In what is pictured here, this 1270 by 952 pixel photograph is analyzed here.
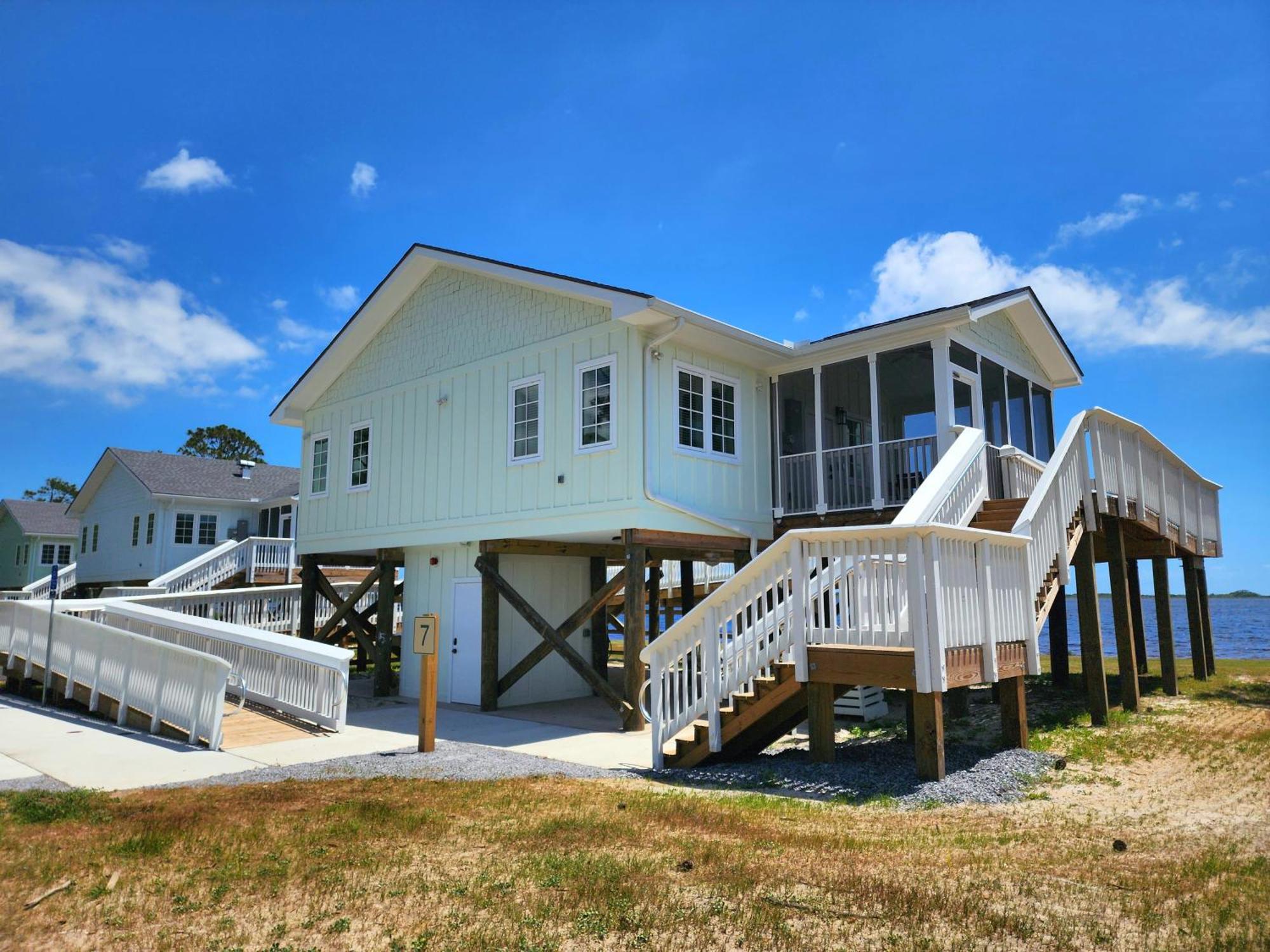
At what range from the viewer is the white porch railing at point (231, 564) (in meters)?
27.8

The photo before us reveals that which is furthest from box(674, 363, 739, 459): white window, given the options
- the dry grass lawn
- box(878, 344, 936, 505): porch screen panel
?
the dry grass lawn

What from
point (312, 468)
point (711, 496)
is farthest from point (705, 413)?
point (312, 468)

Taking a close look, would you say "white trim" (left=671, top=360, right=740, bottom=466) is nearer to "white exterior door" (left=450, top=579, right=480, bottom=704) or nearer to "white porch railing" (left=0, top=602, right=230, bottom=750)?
"white exterior door" (left=450, top=579, right=480, bottom=704)

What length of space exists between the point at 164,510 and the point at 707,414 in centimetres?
2697

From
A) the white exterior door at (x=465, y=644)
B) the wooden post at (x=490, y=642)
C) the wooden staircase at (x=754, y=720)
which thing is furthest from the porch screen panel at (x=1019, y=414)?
the white exterior door at (x=465, y=644)

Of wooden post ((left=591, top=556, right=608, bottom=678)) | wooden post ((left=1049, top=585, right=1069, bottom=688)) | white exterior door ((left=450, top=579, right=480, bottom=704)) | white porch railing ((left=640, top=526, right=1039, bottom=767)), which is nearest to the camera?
white porch railing ((left=640, top=526, right=1039, bottom=767))

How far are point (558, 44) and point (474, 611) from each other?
9582mm

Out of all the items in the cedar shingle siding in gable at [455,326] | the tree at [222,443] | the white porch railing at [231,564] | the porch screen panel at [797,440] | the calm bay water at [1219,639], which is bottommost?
the calm bay water at [1219,639]

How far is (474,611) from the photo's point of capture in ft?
51.6

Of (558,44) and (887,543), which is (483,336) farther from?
(887,543)

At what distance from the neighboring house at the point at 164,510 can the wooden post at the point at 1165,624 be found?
28.3 meters

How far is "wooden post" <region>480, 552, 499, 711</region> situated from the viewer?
14.6 meters

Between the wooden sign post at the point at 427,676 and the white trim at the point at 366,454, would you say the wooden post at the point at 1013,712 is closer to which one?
the wooden sign post at the point at 427,676

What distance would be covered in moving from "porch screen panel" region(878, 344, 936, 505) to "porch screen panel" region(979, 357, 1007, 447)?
853 mm
